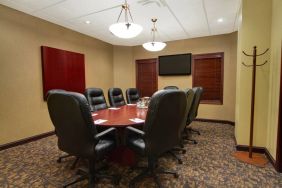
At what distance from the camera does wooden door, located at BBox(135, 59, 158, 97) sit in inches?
223

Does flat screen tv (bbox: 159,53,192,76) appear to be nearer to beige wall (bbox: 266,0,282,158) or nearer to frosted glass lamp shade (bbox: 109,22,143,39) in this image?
beige wall (bbox: 266,0,282,158)

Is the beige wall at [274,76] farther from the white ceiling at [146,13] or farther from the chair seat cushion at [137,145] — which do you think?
the chair seat cushion at [137,145]

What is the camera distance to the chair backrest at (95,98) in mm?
3112

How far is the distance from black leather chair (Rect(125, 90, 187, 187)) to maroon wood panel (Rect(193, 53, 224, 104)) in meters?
3.52

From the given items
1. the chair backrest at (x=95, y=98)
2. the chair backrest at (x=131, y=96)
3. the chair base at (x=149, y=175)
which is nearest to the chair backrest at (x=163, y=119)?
the chair base at (x=149, y=175)

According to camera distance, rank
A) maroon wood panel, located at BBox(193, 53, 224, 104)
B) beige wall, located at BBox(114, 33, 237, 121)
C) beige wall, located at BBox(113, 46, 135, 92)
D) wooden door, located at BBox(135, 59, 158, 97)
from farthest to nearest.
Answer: beige wall, located at BBox(113, 46, 135, 92) → wooden door, located at BBox(135, 59, 158, 97) → maroon wood panel, located at BBox(193, 53, 224, 104) → beige wall, located at BBox(114, 33, 237, 121)

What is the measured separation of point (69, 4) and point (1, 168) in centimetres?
273

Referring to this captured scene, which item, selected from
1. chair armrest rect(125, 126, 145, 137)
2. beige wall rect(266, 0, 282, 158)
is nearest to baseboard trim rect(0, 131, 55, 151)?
chair armrest rect(125, 126, 145, 137)

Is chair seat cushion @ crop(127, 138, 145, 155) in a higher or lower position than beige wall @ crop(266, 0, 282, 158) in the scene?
lower

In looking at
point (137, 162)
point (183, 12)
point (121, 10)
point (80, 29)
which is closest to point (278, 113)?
point (137, 162)

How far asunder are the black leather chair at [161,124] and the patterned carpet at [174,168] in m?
0.45

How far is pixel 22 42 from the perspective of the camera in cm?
321

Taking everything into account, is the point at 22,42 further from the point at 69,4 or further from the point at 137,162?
the point at 137,162

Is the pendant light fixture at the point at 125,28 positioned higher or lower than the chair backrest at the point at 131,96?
higher
